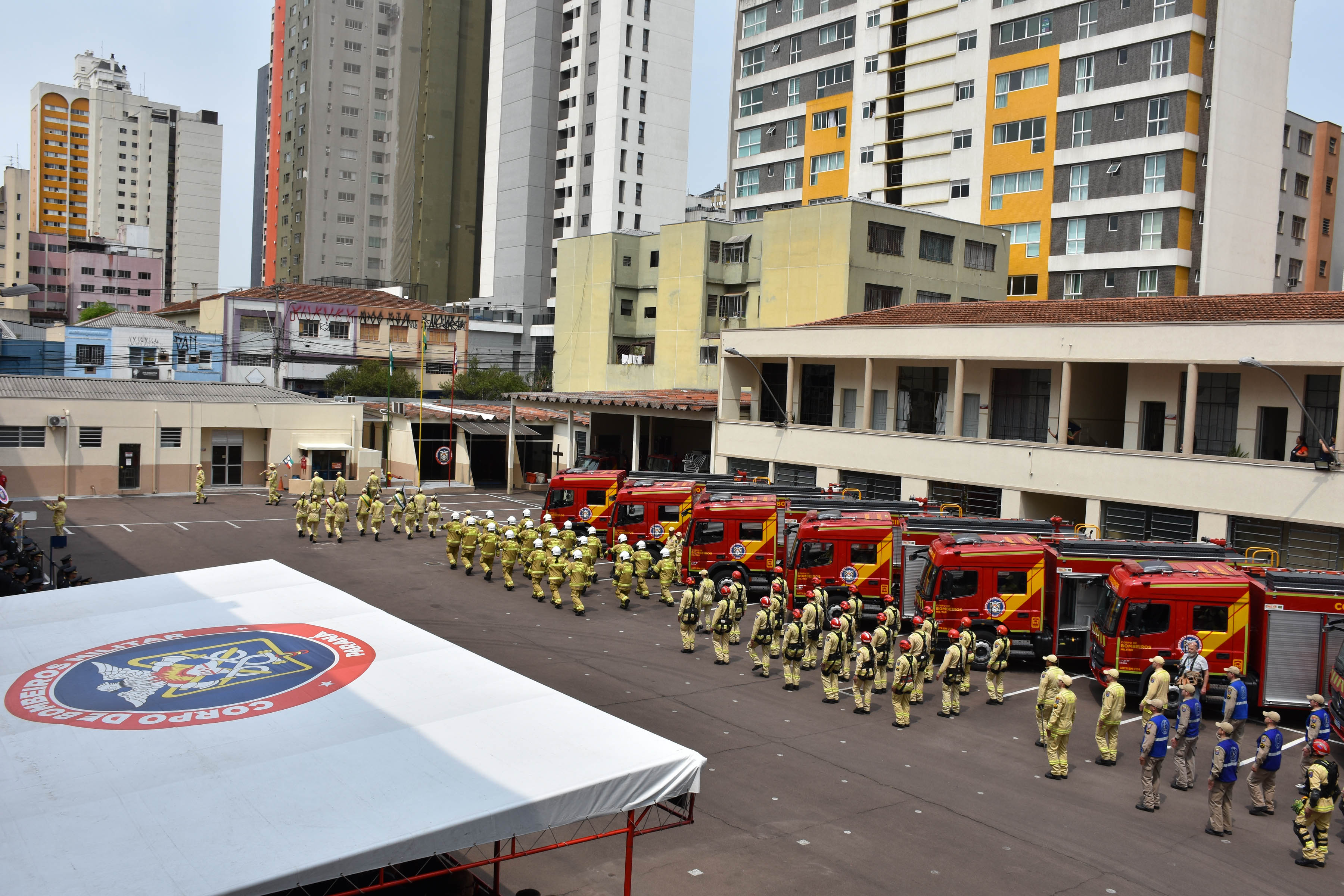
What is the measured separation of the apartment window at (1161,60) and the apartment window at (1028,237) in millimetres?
8766

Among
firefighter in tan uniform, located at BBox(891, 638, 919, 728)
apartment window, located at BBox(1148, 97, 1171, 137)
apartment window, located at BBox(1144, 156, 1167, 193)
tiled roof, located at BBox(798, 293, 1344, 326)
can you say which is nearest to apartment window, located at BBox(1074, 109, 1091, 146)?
apartment window, located at BBox(1148, 97, 1171, 137)

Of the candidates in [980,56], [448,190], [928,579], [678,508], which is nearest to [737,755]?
[928,579]

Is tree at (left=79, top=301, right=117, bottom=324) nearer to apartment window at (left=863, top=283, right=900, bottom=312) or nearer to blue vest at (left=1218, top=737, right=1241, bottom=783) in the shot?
apartment window at (left=863, top=283, right=900, bottom=312)

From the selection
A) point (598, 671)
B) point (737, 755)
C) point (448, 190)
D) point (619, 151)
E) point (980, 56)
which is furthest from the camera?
point (448, 190)

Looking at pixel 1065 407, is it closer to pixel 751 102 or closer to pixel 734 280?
pixel 734 280

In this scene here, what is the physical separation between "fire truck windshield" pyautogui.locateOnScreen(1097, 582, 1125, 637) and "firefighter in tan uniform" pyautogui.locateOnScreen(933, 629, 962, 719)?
2.78 m

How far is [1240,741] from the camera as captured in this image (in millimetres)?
16766

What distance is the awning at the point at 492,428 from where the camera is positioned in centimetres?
4878

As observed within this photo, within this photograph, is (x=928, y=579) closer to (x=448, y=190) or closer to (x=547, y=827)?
(x=547, y=827)

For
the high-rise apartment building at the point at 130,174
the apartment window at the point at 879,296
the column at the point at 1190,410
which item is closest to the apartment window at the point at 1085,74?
the apartment window at the point at 879,296

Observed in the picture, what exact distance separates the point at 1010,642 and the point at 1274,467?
9908 mm

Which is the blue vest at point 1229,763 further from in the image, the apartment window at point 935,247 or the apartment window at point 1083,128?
the apartment window at point 1083,128

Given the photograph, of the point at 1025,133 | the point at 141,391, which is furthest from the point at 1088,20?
the point at 141,391

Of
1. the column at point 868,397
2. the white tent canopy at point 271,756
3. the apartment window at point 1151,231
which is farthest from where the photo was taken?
the apartment window at point 1151,231
